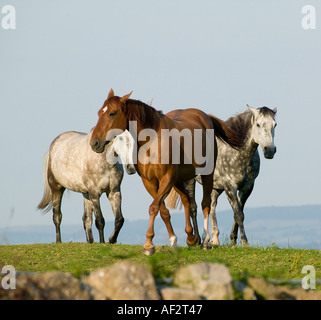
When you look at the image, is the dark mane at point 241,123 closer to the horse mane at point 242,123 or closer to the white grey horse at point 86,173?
the horse mane at point 242,123

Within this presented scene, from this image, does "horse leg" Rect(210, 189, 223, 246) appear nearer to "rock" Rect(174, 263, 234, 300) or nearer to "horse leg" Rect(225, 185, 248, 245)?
"horse leg" Rect(225, 185, 248, 245)

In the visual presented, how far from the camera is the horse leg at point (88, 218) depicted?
16.3 m

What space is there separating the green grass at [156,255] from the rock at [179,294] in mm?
3477

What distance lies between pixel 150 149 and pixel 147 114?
1.87 feet

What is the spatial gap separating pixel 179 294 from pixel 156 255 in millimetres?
3662

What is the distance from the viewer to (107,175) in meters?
15.0

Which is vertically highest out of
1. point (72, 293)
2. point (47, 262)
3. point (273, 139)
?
point (273, 139)

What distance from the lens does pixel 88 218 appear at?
1653cm

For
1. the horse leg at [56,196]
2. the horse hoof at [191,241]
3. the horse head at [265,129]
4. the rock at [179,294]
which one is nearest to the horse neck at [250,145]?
the horse head at [265,129]

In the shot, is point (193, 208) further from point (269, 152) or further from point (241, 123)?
point (241, 123)

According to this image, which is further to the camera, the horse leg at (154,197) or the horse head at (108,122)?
the horse leg at (154,197)

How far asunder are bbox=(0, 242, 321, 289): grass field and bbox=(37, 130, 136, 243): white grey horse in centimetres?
127
